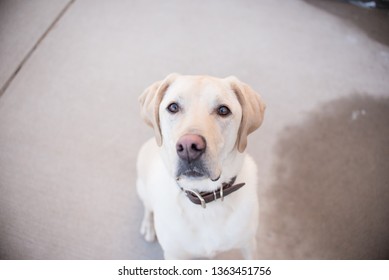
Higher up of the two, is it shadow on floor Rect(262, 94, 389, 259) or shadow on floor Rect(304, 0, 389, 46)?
shadow on floor Rect(304, 0, 389, 46)

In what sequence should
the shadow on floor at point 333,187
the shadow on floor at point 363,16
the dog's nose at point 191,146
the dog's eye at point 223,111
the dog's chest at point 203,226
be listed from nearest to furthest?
the dog's nose at point 191,146 < the dog's eye at point 223,111 < the dog's chest at point 203,226 < the shadow on floor at point 333,187 < the shadow on floor at point 363,16

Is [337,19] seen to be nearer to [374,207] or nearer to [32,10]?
[374,207]

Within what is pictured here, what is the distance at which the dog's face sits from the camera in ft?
4.35

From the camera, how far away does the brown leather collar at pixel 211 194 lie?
1.55 m

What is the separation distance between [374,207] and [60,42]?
326 centimetres

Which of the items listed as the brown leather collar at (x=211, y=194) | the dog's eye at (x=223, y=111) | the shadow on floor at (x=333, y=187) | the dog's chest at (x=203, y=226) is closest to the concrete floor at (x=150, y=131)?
the shadow on floor at (x=333, y=187)

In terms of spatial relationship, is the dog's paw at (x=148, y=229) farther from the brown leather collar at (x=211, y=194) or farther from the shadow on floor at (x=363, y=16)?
the shadow on floor at (x=363, y=16)

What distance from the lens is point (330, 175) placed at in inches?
98.5

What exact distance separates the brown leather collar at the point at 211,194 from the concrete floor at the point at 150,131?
2.80ft

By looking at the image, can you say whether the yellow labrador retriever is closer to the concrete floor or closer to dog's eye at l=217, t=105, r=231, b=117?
dog's eye at l=217, t=105, r=231, b=117

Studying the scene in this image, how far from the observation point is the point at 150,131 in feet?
8.97

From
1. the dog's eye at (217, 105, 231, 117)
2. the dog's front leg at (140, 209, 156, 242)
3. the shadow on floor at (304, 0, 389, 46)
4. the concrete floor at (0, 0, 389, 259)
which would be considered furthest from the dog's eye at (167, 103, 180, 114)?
the shadow on floor at (304, 0, 389, 46)

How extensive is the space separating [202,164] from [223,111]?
0.29 metres

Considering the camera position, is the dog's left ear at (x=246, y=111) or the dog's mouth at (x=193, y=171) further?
the dog's left ear at (x=246, y=111)
